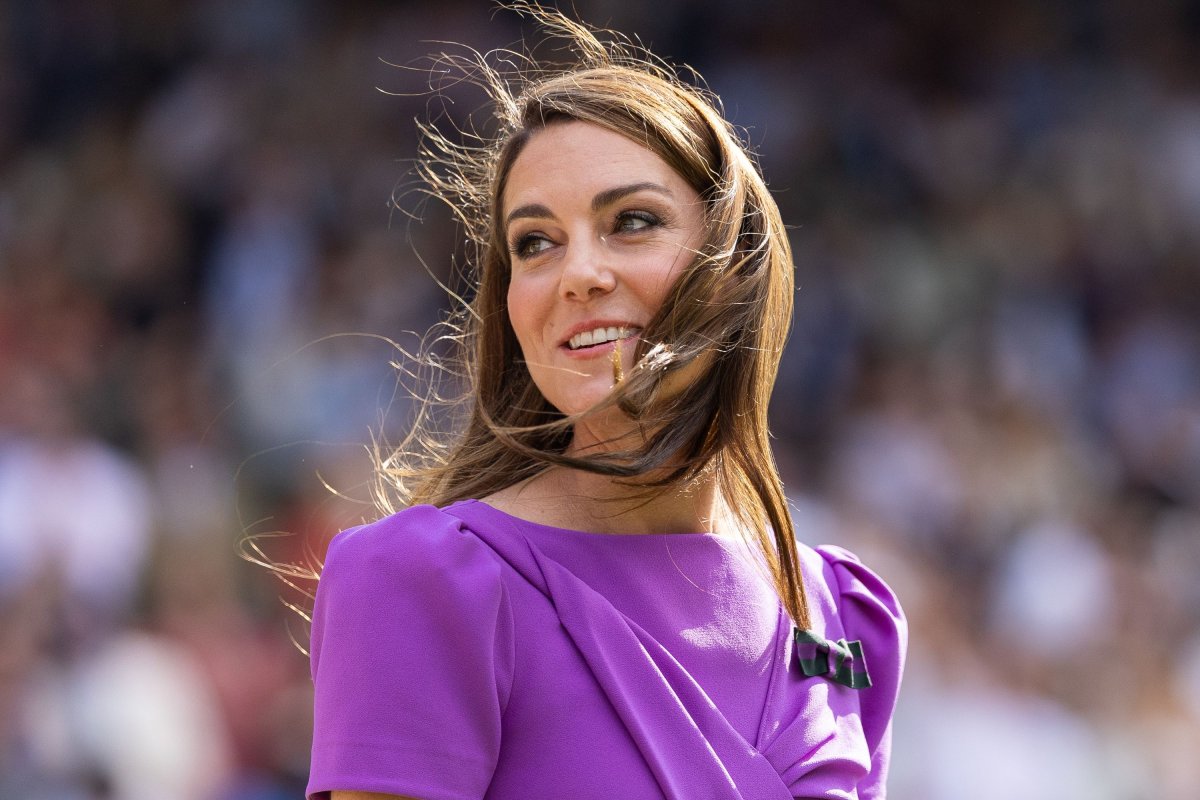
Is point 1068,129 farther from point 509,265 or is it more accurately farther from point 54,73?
point 509,265

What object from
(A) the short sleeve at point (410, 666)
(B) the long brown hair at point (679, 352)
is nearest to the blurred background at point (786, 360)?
(B) the long brown hair at point (679, 352)

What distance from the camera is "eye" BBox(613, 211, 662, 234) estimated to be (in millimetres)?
1943

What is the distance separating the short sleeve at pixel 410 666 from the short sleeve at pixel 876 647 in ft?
2.11

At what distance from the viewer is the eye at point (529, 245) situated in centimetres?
201

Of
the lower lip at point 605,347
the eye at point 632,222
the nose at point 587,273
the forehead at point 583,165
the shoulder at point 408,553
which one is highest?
the forehead at point 583,165

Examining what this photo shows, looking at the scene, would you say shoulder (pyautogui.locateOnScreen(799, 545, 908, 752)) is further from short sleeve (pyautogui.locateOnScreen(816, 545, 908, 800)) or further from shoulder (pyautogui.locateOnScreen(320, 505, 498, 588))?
shoulder (pyautogui.locateOnScreen(320, 505, 498, 588))

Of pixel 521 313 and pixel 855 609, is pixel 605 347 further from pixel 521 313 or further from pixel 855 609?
pixel 855 609

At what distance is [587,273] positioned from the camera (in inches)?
74.7

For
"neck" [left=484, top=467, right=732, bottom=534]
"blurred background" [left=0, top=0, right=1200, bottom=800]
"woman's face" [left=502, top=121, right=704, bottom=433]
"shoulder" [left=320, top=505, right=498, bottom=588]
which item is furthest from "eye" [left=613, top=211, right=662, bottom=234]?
"blurred background" [left=0, top=0, right=1200, bottom=800]

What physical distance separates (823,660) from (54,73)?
5890 mm

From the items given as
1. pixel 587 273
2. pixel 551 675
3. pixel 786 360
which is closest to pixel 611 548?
pixel 551 675

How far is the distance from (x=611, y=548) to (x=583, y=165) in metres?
0.48

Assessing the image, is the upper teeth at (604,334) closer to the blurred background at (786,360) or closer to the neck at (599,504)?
the neck at (599,504)

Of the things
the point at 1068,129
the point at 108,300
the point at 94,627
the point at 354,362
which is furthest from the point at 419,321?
the point at 1068,129
